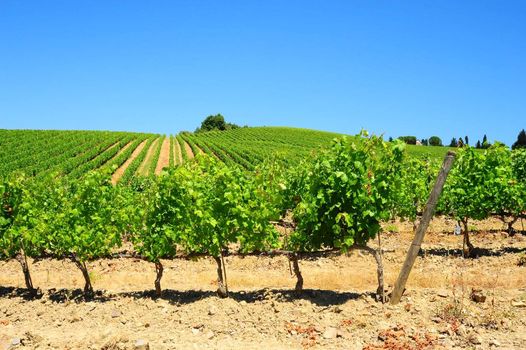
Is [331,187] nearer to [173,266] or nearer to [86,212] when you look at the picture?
[86,212]

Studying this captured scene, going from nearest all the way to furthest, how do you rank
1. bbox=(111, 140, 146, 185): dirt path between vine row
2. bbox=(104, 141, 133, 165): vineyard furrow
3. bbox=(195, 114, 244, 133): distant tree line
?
bbox=(111, 140, 146, 185): dirt path between vine row
bbox=(104, 141, 133, 165): vineyard furrow
bbox=(195, 114, 244, 133): distant tree line

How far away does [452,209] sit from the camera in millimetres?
17031

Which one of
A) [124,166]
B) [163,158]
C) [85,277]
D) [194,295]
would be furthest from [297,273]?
[163,158]

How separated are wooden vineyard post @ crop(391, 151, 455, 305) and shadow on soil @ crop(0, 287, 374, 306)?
0.71m

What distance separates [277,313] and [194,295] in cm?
284

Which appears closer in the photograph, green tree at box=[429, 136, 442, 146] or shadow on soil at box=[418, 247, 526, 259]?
shadow on soil at box=[418, 247, 526, 259]

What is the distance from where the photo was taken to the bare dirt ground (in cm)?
874

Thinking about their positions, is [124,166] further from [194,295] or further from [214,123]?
[214,123]

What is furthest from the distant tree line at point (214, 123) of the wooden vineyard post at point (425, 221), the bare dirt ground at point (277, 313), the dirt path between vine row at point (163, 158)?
the wooden vineyard post at point (425, 221)

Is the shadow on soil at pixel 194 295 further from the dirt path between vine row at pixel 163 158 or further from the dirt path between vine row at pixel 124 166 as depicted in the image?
the dirt path between vine row at pixel 163 158

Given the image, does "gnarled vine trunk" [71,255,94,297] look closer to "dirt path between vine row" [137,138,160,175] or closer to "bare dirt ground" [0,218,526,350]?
"bare dirt ground" [0,218,526,350]

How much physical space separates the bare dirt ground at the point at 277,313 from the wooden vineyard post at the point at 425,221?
33 cm

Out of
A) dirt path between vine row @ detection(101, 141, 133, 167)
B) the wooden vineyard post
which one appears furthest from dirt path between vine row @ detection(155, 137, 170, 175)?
the wooden vineyard post

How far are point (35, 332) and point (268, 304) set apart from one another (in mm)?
5341
